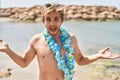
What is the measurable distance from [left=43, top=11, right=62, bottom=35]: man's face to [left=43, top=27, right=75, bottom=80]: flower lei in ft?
0.26

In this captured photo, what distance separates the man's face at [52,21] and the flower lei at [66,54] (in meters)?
0.08

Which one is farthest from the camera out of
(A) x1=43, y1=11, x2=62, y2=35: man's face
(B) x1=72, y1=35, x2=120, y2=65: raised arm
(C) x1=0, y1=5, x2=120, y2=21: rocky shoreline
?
(C) x1=0, y1=5, x2=120, y2=21: rocky shoreline

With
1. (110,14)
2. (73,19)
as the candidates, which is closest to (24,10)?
(73,19)

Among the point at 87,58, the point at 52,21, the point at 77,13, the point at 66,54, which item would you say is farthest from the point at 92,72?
the point at 77,13

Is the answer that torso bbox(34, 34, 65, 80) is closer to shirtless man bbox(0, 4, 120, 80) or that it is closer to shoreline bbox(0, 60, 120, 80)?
shirtless man bbox(0, 4, 120, 80)

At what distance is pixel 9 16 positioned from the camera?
68.4 ft

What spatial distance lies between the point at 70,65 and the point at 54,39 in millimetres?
234

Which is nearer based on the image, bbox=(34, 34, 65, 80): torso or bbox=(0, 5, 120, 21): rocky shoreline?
bbox=(34, 34, 65, 80): torso

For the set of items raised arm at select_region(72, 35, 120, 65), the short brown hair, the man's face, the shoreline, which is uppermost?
the short brown hair

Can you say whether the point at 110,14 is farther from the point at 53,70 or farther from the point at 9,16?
the point at 53,70

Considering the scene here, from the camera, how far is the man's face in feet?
8.21

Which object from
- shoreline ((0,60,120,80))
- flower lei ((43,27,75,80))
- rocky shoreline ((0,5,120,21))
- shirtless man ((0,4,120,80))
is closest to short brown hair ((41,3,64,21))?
shirtless man ((0,4,120,80))

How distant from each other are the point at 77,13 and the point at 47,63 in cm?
1848

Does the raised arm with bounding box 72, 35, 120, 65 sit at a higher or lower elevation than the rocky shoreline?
higher
